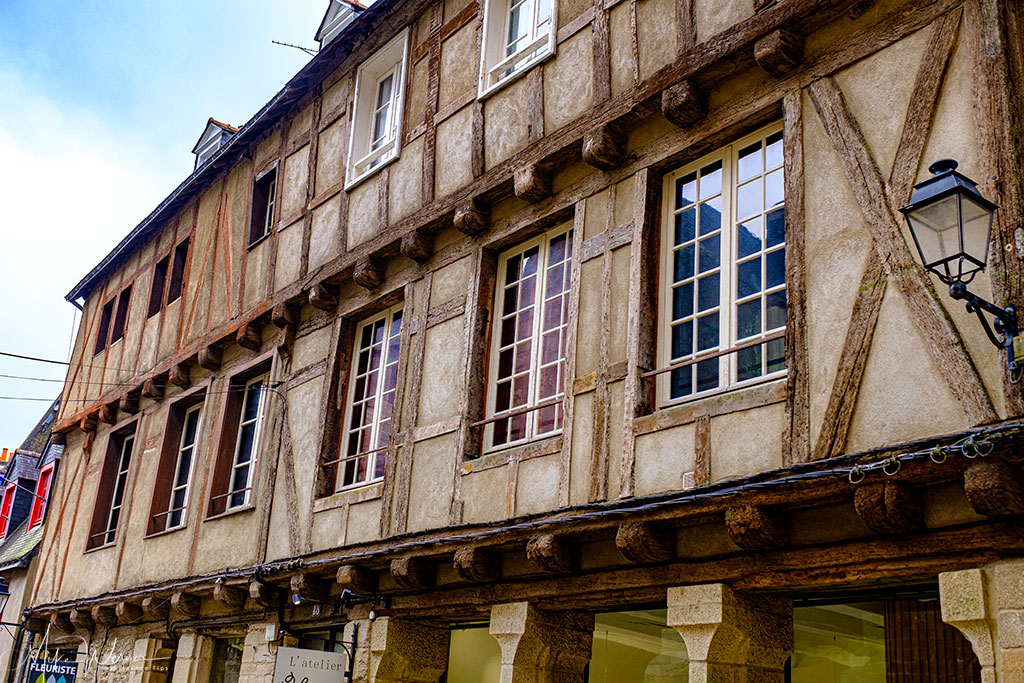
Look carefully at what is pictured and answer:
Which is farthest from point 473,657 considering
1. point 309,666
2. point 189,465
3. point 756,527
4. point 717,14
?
point 717,14

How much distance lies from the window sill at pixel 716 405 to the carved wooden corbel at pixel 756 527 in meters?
0.51

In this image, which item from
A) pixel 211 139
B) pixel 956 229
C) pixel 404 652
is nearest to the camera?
pixel 956 229

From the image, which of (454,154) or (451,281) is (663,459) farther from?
(454,154)

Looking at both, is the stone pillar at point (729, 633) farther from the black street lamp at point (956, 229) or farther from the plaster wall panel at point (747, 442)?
the black street lamp at point (956, 229)

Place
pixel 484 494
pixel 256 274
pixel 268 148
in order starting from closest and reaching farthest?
pixel 484 494 → pixel 256 274 → pixel 268 148

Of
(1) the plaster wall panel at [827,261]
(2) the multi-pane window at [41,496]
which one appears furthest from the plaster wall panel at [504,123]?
(2) the multi-pane window at [41,496]

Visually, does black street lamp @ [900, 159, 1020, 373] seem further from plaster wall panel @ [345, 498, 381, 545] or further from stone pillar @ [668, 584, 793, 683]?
plaster wall panel @ [345, 498, 381, 545]

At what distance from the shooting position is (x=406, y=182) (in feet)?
26.3

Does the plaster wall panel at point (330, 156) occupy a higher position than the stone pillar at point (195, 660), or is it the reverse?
the plaster wall panel at point (330, 156)

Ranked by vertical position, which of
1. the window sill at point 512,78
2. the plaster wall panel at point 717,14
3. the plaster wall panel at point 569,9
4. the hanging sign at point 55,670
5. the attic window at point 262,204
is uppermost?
the attic window at point 262,204

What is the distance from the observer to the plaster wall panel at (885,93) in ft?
15.6

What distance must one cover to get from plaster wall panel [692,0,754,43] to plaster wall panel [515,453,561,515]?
7.97 feet

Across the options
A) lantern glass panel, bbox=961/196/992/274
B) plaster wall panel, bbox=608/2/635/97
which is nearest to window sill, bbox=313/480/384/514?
plaster wall panel, bbox=608/2/635/97

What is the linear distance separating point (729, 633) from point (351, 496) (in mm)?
3355
